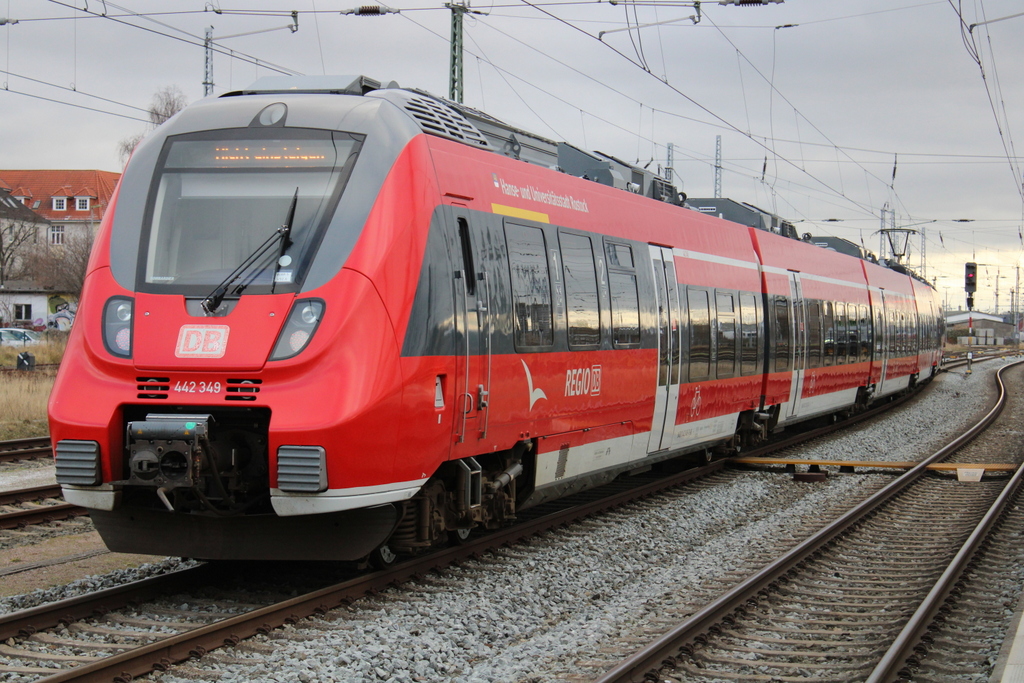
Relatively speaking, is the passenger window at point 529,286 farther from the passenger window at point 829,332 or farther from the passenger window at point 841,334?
the passenger window at point 841,334

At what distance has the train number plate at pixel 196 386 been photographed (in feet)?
21.1

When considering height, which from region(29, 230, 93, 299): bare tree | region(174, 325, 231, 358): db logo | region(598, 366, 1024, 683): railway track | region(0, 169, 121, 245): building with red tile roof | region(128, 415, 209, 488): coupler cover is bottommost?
region(598, 366, 1024, 683): railway track

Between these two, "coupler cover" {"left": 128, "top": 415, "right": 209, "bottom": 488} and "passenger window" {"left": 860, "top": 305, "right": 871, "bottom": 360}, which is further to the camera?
"passenger window" {"left": 860, "top": 305, "right": 871, "bottom": 360}

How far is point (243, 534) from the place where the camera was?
22.1 feet

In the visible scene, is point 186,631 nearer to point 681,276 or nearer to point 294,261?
point 294,261

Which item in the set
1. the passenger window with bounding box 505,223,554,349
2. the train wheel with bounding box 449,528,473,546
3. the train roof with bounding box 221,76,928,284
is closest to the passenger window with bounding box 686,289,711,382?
the train roof with bounding box 221,76,928,284

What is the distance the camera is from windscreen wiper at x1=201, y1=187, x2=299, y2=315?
6586 mm

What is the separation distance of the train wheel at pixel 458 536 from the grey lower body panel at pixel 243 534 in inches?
67.2

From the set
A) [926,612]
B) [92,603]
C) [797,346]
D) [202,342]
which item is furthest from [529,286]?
[797,346]

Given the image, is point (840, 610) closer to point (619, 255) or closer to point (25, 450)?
point (619, 255)

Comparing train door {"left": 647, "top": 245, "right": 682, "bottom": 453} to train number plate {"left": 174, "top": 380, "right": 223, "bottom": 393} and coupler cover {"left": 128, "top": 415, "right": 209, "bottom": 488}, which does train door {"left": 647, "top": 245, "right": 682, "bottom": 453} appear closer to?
train number plate {"left": 174, "top": 380, "right": 223, "bottom": 393}

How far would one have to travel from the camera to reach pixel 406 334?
22.2 ft

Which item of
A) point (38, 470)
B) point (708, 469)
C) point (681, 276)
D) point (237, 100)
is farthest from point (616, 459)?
point (38, 470)

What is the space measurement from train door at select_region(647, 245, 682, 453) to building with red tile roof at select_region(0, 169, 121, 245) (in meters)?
67.4
